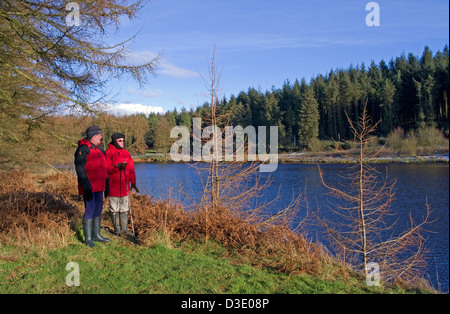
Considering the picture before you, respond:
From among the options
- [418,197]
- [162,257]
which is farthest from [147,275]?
[418,197]

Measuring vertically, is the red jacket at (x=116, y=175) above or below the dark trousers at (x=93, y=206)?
above

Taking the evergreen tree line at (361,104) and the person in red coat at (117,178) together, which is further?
the evergreen tree line at (361,104)

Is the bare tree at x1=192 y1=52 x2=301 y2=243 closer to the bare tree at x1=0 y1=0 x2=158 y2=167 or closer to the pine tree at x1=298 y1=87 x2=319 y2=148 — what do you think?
the bare tree at x1=0 y1=0 x2=158 y2=167

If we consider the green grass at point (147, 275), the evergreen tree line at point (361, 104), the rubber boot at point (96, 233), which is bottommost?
the green grass at point (147, 275)

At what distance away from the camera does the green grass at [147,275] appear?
14.1 ft

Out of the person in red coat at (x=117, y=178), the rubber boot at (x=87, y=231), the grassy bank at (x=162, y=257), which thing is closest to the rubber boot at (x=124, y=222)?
the person in red coat at (x=117, y=178)

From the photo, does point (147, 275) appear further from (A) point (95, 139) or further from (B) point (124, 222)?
(A) point (95, 139)

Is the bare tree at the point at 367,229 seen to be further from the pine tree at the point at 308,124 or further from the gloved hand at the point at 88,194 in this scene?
the pine tree at the point at 308,124

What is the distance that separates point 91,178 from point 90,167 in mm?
192

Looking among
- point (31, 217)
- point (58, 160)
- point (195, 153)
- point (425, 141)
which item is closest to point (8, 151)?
point (58, 160)

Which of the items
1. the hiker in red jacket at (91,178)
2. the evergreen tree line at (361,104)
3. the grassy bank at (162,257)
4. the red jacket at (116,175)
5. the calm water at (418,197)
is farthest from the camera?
the evergreen tree line at (361,104)

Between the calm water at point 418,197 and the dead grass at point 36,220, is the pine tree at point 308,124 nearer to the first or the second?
the calm water at point 418,197

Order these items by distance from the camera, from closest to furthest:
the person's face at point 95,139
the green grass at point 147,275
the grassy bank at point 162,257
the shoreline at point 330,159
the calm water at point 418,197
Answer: the green grass at point 147,275
the grassy bank at point 162,257
the person's face at point 95,139
the calm water at point 418,197
the shoreline at point 330,159

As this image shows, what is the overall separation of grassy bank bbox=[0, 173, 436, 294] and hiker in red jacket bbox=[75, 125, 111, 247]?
329 millimetres
